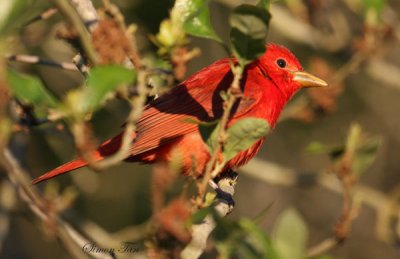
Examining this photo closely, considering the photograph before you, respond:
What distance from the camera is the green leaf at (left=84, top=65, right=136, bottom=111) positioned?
2.65 metres

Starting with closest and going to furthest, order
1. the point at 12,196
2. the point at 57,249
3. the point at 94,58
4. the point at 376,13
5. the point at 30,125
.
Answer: the point at 94,58, the point at 30,125, the point at 376,13, the point at 12,196, the point at 57,249

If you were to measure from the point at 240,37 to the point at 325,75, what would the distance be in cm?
306

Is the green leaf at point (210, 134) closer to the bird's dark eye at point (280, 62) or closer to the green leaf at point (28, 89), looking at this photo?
the green leaf at point (28, 89)

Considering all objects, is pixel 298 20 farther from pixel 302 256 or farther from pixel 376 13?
pixel 302 256

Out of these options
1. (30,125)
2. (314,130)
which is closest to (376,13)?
(30,125)

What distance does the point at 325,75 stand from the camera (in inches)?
234

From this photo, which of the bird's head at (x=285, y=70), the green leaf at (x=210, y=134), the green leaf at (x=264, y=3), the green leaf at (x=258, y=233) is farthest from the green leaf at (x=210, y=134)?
the bird's head at (x=285, y=70)

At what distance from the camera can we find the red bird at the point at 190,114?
4.74 m

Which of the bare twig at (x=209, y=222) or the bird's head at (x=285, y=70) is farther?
the bird's head at (x=285, y=70)

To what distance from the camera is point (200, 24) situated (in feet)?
10.7

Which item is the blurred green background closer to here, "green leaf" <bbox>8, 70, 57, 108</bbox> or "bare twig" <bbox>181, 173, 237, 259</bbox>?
"bare twig" <bbox>181, 173, 237, 259</bbox>

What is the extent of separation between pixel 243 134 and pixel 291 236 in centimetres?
64

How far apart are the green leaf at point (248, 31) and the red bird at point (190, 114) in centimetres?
148

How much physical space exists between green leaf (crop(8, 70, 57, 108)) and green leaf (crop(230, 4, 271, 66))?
0.70 metres
